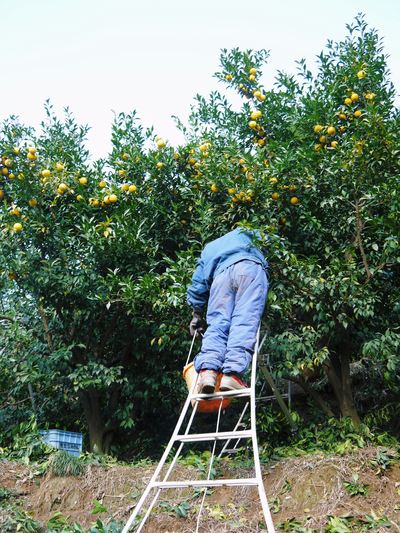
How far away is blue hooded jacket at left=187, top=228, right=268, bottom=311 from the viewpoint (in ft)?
14.0

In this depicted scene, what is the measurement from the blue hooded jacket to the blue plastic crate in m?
2.32

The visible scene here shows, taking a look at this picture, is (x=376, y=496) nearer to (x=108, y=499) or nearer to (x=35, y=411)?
(x=108, y=499)

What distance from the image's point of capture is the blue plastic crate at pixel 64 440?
234 inches

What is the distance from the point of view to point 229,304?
4.00 metres

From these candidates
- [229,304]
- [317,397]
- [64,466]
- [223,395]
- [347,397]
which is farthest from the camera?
[317,397]

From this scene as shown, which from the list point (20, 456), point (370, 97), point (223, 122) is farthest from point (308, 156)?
point (20, 456)

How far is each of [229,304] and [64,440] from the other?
279 cm

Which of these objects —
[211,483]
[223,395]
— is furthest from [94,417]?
[211,483]

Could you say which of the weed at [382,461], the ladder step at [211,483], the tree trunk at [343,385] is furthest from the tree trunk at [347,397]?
the ladder step at [211,483]

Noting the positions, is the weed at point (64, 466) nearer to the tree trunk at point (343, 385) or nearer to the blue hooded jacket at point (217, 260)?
the blue hooded jacket at point (217, 260)

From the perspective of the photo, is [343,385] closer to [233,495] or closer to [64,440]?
[233,495]

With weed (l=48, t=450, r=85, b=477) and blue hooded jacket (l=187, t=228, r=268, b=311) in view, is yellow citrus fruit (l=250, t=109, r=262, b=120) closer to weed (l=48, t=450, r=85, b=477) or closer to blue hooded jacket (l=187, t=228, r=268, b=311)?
blue hooded jacket (l=187, t=228, r=268, b=311)

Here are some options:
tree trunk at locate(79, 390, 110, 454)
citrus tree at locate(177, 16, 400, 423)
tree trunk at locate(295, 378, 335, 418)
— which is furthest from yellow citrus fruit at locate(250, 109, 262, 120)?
tree trunk at locate(79, 390, 110, 454)

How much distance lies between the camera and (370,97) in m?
6.05
